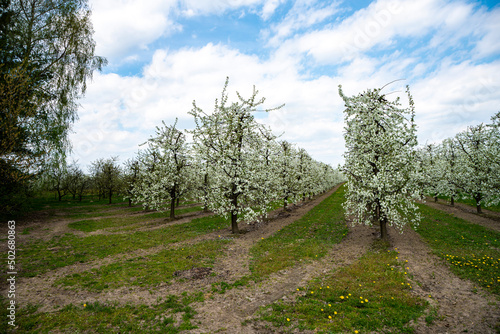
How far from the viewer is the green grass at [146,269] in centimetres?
1073

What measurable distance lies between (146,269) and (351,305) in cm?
1011

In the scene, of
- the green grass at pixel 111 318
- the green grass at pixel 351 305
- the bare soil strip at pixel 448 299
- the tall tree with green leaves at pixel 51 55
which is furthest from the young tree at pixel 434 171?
the tall tree with green leaves at pixel 51 55

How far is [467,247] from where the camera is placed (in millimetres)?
15445

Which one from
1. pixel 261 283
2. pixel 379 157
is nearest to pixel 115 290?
pixel 261 283

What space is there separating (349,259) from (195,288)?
8.93 m

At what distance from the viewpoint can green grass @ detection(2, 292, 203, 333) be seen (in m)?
7.28

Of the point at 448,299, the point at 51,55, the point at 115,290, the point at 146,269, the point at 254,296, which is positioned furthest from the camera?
the point at 51,55

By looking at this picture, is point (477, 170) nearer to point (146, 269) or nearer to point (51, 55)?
point (146, 269)

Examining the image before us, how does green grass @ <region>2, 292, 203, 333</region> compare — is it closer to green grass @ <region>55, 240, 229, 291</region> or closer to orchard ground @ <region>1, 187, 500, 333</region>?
orchard ground @ <region>1, 187, 500, 333</region>

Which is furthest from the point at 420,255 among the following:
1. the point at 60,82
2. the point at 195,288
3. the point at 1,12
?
the point at 1,12

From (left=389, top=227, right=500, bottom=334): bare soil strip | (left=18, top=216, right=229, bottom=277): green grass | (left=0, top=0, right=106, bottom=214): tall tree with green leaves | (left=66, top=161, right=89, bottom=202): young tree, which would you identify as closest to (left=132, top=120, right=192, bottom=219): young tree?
(left=18, top=216, right=229, bottom=277): green grass

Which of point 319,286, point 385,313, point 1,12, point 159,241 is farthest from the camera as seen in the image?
point 1,12

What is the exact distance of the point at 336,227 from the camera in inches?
870

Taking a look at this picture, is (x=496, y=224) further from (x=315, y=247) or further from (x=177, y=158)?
(x=177, y=158)
